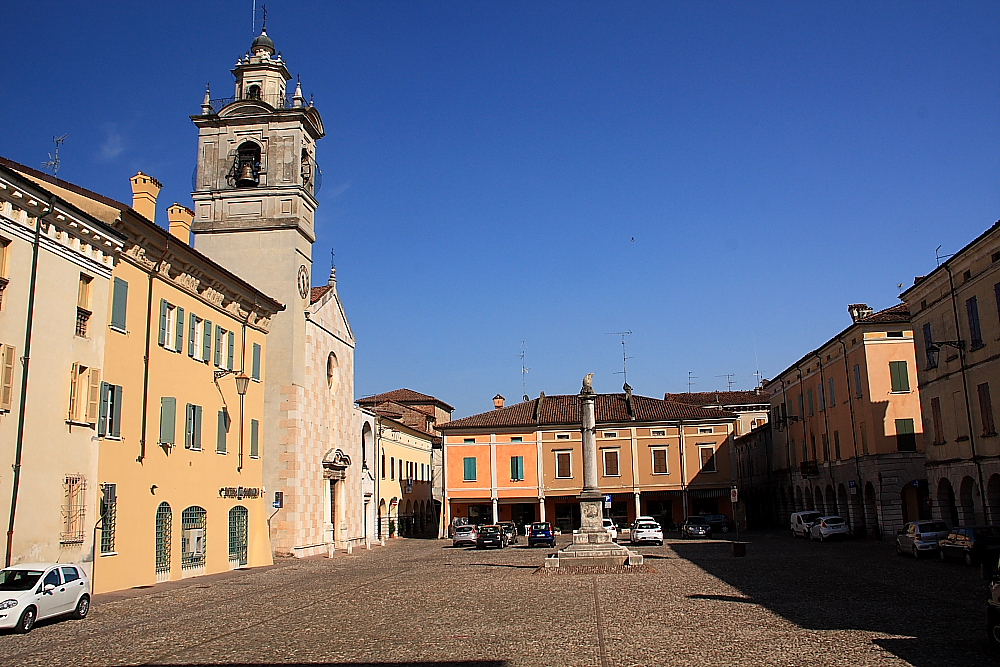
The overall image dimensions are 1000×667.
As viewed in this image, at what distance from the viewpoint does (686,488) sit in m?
59.2

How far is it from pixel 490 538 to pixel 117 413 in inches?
973

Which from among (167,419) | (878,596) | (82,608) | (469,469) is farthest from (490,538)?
(82,608)

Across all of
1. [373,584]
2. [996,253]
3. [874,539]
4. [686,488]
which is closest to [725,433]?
[686,488]

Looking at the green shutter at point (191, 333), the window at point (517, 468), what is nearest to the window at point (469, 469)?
the window at point (517, 468)

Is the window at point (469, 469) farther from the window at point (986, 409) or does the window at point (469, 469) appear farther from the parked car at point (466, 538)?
the window at point (986, 409)

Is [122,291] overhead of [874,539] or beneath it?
overhead

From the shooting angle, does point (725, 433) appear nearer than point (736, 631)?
No

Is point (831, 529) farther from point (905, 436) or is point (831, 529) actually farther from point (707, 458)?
point (707, 458)

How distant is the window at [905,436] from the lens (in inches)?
1478

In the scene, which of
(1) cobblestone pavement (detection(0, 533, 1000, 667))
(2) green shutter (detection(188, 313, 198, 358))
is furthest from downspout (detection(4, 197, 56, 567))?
(2) green shutter (detection(188, 313, 198, 358))

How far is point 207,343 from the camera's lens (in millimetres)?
28656

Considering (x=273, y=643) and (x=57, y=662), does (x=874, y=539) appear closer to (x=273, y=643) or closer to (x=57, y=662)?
(x=273, y=643)

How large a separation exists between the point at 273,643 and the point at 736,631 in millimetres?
6996

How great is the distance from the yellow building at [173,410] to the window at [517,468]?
2877 cm
